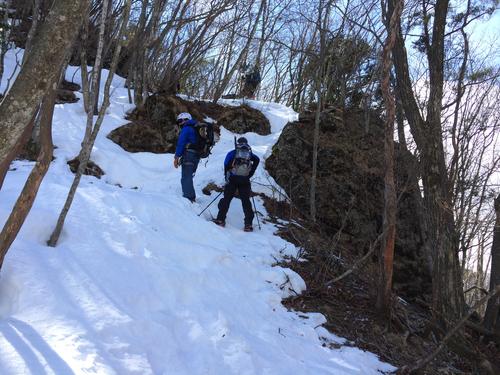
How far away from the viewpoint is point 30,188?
11.6ft

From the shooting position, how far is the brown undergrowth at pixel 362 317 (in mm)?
5121

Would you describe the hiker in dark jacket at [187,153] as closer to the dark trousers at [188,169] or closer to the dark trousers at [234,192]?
the dark trousers at [188,169]

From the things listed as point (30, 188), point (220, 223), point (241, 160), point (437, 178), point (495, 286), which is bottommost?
point (220, 223)

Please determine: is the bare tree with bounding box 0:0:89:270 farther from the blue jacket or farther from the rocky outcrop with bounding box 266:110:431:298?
the rocky outcrop with bounding box 266:110:431:298

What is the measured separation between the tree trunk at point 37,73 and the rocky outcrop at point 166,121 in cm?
889

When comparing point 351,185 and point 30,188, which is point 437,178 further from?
point 30,188

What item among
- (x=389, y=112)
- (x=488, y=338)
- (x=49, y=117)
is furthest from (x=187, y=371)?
(x=488, y=338)

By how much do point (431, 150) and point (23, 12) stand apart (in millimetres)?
15199

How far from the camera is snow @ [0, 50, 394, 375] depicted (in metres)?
3.17

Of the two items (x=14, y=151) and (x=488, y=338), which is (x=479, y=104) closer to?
(x=488, y=338)

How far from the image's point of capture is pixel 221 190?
9.36m

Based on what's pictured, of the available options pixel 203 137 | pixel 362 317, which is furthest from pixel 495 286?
pixel 203 137

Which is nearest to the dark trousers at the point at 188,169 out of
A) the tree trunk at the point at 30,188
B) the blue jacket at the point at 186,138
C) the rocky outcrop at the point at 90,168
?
the blue jacket at the point at 186,138

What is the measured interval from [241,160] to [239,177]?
298mm
